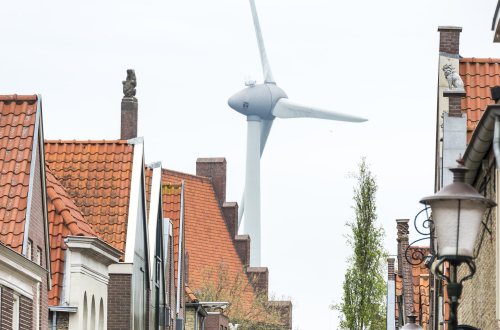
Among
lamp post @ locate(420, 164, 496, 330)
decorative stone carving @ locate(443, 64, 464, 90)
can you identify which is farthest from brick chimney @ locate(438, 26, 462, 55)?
lamp post @ locate(420, 164, 496, 330)

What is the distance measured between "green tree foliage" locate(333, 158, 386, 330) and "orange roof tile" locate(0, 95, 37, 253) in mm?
36802

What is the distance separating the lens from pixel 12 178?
30.3m

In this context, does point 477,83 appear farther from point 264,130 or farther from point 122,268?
point 264,130

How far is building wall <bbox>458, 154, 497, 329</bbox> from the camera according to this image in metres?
20.4

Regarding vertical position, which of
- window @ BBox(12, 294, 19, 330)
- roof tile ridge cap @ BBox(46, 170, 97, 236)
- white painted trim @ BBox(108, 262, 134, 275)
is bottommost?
window @ BBox(12, 294, 19, 330)

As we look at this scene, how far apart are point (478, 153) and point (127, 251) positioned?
21.6 metres

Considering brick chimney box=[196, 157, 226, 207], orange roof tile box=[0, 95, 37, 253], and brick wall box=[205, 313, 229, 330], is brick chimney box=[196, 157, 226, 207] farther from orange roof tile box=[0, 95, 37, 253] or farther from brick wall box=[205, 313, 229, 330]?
orange roof tile box=[0, 95, 37, 253]

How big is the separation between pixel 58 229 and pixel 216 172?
5996 centimetres

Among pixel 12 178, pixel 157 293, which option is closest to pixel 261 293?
pixel 157 293

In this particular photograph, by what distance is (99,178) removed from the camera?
4241 centimetres

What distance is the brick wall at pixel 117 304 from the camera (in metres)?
41.9

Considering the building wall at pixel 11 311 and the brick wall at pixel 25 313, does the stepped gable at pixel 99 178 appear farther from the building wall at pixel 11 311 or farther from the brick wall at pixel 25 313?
the building wall at pixel 11 311

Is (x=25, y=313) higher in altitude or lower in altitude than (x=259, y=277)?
lower

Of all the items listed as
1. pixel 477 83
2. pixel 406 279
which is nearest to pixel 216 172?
pixel 406 279
